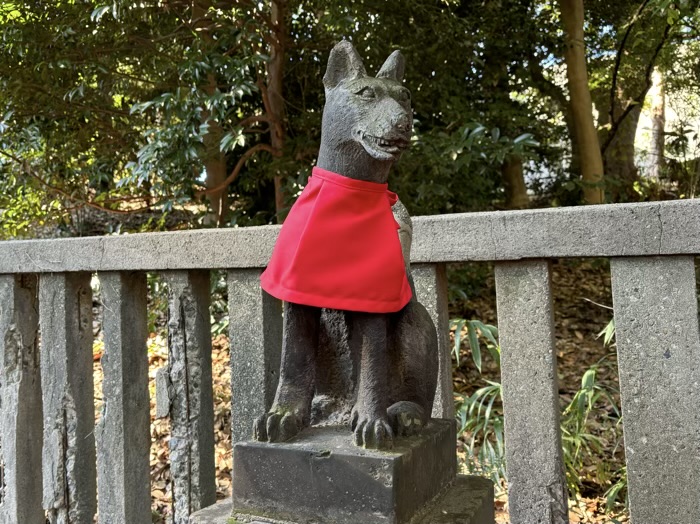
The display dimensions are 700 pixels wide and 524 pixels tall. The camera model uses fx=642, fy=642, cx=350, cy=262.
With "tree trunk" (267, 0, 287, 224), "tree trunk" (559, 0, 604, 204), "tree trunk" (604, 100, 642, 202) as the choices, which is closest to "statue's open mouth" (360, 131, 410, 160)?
"tree trunk" (267, 0, 287, 224)

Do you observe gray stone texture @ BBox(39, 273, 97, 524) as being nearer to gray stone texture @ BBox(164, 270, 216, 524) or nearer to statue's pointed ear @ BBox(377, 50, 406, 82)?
gray stone texture @ BBox(164, 270, 216, 524)

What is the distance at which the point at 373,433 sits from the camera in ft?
3.84

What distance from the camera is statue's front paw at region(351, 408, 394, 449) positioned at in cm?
116

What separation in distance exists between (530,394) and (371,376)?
1.42ft

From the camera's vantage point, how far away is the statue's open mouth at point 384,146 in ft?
3.94

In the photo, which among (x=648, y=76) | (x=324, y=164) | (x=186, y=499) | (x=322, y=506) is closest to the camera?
(x=322, y=506)

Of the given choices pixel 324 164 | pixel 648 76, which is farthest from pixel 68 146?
pixel 648 76

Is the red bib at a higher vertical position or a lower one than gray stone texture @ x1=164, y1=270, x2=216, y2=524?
higher

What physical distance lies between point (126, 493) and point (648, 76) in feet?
17.2

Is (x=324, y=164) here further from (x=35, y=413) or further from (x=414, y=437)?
(x=35, y=413)

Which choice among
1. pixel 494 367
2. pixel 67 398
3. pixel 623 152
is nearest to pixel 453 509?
pixel 67 398

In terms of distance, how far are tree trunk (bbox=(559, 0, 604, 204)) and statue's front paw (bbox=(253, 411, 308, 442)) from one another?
4211 mm

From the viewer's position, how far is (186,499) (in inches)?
72.5

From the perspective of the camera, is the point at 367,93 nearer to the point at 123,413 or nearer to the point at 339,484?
the point at 339,484
